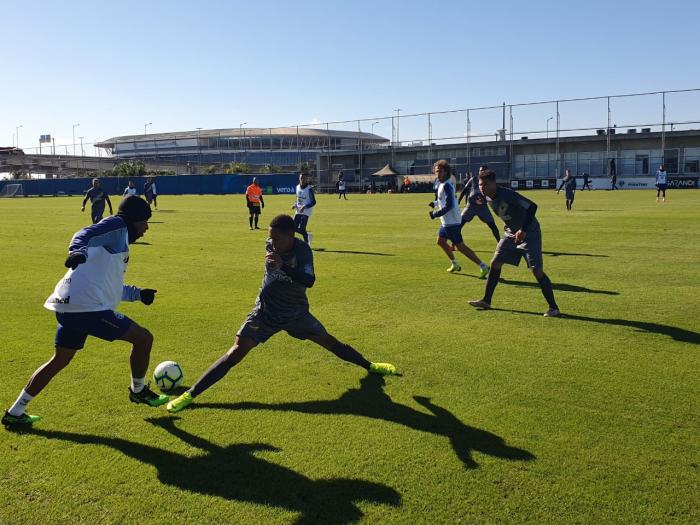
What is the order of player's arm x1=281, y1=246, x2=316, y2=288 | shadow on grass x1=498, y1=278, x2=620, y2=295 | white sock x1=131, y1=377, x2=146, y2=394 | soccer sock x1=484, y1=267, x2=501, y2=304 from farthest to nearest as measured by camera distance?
shadow on grass x1=498, y1=278, x2=620, y2=295 → soccer sock x1=484, y1=267, x2=501, y2=304 → white sock x1=131, y1=377, x2=146, y2=394 → player's arm x1=281, y1=246, x2=316, y2=288

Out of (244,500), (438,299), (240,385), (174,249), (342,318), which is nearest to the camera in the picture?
(244,500)

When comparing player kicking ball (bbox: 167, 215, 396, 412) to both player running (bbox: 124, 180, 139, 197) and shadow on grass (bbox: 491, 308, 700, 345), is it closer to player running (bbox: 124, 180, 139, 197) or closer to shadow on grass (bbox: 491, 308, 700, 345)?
player running (bbox: 124, 180, 139, 197)

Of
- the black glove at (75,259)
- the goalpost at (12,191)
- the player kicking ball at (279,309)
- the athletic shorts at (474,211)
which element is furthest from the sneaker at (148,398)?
the goalpost at (12,191)

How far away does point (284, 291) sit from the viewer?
5.91m

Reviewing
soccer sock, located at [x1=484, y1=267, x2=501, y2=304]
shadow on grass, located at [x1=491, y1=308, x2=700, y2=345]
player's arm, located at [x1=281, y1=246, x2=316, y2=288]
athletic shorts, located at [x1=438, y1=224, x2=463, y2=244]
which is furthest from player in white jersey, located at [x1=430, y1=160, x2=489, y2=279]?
player's arm, located at [x1=281, y1=246, x2=316, y2=288]

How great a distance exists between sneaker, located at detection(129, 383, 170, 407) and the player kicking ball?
0.43ft

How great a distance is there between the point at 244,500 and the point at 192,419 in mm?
1510

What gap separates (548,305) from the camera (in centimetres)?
949

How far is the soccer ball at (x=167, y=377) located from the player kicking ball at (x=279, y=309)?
21.3 inches

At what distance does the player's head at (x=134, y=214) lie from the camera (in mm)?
5324

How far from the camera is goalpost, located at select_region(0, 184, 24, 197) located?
72294mm

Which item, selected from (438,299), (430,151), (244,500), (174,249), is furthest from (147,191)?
(430,151)

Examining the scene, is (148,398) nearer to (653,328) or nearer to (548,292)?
(548,292)

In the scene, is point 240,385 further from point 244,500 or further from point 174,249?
point 174,249
